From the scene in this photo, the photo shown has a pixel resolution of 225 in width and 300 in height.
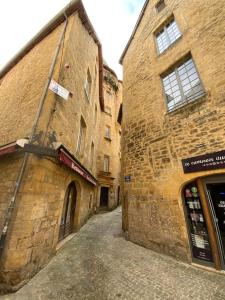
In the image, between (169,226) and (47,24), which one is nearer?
(169,226)

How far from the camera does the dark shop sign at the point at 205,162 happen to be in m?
3.42

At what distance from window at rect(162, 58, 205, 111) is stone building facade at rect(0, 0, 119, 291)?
Answer: 3556 millimetres

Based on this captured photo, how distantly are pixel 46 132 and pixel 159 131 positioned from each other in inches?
140

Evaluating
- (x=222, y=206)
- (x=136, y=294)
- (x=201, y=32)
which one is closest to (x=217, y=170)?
(x=222, y=206)

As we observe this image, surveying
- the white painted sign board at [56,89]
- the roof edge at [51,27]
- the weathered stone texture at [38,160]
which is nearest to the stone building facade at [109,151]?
the weathered stone texture at [38,160]

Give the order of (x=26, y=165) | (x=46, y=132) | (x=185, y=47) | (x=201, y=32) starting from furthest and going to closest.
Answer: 1. (x=185, y=47)
2. (x=201, y=32)
3. (x=46, y=132)
4. (x=26, y=165)

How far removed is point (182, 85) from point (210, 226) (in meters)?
4.32

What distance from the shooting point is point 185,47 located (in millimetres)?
5121

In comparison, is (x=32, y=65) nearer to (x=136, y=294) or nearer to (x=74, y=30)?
(x=74, y=30)

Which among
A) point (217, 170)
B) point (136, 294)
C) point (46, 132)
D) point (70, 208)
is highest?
point (46, 132)

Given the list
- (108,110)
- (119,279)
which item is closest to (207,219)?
(119,279)

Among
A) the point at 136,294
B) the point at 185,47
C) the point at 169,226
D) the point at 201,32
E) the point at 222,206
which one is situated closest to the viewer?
the point at 136,294

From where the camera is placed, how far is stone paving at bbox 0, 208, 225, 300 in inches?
98.0

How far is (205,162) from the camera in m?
3.63
